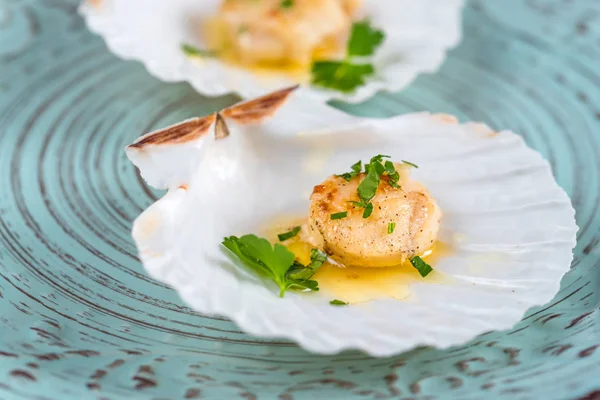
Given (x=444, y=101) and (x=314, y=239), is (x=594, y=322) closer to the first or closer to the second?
(x=314, y=239)

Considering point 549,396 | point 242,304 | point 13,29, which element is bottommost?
point 549,396

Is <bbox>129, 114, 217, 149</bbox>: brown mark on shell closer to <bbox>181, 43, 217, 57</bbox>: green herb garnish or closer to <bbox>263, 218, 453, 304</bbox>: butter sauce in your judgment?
<bbox>263, 218, 453, 304</bbox>: butter sauce

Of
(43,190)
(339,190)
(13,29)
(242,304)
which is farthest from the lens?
(13,29)

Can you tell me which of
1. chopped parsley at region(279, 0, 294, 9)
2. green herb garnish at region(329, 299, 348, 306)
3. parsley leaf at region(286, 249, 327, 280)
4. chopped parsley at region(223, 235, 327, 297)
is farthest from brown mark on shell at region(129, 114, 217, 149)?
chopped parsley at region(279, 0, 294, 9)

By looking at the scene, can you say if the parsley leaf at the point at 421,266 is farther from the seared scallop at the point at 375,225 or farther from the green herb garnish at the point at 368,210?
the green herb garnish at the point at 368,210

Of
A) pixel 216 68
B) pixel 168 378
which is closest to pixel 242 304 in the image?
pixel 168 378

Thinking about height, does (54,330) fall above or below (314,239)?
below

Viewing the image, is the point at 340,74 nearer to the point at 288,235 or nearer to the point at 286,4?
the point at 286,4

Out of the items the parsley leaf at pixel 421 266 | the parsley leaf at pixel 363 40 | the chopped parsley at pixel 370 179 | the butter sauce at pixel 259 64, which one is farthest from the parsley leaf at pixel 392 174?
the parsley leaf at pixel 363 40

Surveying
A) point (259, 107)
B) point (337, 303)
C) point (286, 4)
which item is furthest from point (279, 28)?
point (337, 303)
